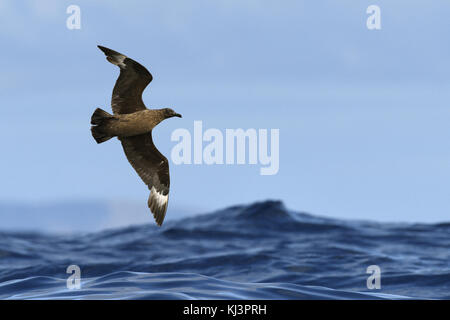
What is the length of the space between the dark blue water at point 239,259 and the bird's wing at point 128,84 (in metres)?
3.01

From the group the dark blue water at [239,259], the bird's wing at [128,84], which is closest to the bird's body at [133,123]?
the bird's wing at [128,84]

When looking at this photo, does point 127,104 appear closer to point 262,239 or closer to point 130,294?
point 130,294

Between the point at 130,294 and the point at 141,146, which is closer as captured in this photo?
the point at 130,294

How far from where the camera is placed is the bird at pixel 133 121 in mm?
11516

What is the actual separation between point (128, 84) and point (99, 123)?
907 millimetres

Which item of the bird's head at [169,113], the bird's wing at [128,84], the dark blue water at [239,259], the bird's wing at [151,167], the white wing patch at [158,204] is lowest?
the dark blue water at [239,259]

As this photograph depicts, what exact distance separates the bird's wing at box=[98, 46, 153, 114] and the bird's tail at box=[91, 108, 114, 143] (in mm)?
495

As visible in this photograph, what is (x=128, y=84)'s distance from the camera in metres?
11.9

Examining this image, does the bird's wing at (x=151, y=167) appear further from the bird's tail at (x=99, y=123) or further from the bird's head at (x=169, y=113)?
the bird's tail at (x=99, y=123)

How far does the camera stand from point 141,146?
41.9 feet

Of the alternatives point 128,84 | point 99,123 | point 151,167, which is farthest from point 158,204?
point 128,84

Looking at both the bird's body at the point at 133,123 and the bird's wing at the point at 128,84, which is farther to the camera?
the bird's wing at the point at 128,84
